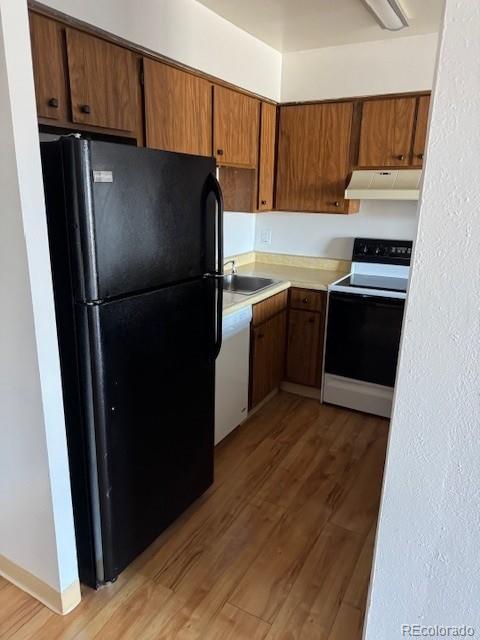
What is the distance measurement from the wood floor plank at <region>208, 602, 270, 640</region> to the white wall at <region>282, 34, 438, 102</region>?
9.77ft

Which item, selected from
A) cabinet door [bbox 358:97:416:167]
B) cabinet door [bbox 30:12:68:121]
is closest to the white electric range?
cabinet door [bbox 358:97:416:167]

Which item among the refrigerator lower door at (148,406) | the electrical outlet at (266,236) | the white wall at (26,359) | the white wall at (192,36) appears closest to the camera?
the white wall at (26,359)

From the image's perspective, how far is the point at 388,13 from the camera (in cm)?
238

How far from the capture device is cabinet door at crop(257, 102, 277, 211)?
3.08m

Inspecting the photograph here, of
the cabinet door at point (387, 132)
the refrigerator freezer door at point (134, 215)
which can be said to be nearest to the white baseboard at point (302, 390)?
the cabinet door at point (387, 132)

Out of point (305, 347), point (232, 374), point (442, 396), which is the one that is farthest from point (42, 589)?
point (305, 347)

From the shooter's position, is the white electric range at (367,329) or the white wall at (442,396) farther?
the white electric range at (367,329)

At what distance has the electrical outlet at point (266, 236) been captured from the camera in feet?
12.1

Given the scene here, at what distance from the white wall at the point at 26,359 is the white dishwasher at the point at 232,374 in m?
1.05

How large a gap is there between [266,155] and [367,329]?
1393 millimetres

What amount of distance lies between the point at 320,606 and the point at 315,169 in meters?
2.60

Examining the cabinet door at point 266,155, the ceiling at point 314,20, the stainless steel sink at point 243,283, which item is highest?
the ceiling at point 314,20

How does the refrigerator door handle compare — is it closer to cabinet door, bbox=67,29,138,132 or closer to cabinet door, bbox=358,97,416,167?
cabinet door, bbox=67,29,138,132

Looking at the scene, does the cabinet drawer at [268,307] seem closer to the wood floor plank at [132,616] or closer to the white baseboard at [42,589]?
the wood floor plank at [132,616]
